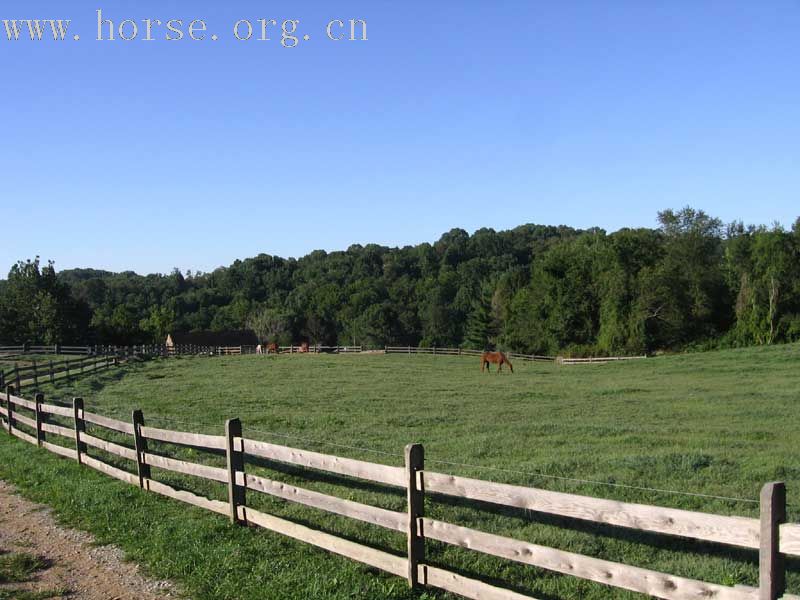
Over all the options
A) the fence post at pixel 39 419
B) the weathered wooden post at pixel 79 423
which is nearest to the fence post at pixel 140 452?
the weathered wooden post at pixel 79 423

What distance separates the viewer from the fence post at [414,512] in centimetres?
633

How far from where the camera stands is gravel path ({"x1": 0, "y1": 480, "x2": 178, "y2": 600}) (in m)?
6.55

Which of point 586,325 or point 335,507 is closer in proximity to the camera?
point 335,507

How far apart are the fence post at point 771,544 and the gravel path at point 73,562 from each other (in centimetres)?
491

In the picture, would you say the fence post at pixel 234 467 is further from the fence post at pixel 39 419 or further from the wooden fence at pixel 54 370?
the wooden fence at pixel 54 370

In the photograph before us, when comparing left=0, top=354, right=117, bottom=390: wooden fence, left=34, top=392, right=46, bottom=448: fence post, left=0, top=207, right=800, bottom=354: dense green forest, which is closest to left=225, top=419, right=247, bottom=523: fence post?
left=34, top=392, right=46, bottom=448: fence post

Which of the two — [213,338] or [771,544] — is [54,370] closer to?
[771,544]

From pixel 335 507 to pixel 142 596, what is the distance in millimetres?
1977

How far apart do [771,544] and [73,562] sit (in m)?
6.73

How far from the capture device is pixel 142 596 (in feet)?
21.0

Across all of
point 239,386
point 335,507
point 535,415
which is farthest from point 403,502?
point 239,386

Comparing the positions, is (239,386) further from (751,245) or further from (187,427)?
(751,245)

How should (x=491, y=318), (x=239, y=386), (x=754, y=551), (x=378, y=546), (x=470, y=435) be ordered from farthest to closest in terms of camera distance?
1. (x=491, y=318)
2. (x=239, y=386)
3. (x=470, y=435)
4. (x=378, y=546)
5. (x=754, y=551)

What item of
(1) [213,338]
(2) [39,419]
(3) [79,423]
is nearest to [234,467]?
(3) [79,423]
